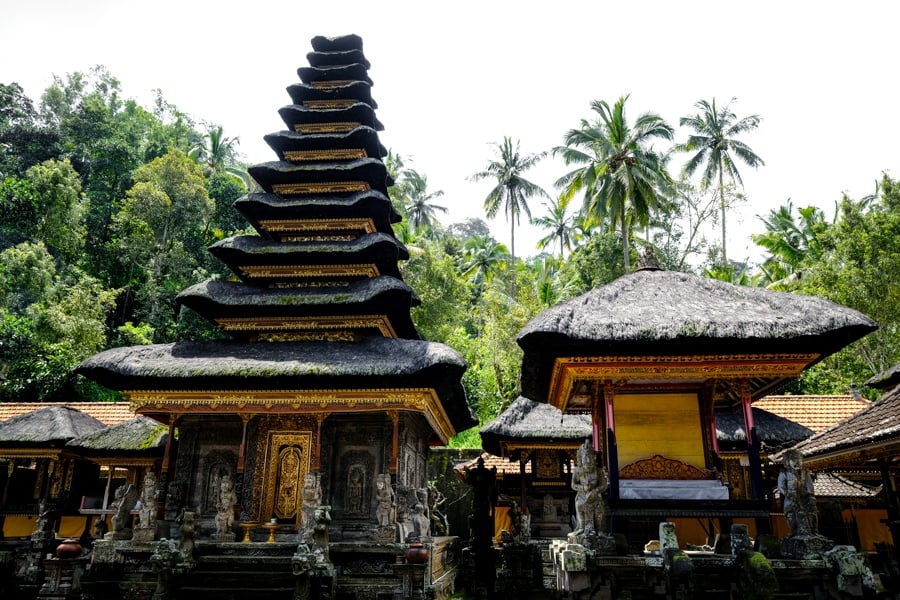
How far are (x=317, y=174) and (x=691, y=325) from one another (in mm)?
11182

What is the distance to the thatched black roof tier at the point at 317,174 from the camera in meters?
17.0

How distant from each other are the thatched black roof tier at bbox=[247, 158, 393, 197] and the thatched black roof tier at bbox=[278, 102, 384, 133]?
1.65m

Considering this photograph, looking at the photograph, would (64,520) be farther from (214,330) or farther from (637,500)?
(637,500)

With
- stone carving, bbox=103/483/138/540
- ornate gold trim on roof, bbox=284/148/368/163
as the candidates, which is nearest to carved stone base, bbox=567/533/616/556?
stone carving, bbox=103/483/138/540

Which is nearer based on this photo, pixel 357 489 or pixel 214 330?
pixel 357 489

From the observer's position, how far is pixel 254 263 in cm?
1595

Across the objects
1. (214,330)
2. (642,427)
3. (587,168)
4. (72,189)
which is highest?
(587,168)

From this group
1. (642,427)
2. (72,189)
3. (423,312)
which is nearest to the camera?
(642,427)

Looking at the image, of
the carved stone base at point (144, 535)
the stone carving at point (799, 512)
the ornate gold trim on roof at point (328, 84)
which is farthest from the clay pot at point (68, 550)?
the ornate gold trim on roof at point (328, 84)

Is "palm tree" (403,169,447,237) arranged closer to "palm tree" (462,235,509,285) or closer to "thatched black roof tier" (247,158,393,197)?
"palm tree" (462,235,509,285)

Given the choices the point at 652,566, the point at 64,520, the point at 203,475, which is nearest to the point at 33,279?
the point at 64,520

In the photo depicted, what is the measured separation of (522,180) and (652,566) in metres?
37.1

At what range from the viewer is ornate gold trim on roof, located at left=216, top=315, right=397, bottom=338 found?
14.6m

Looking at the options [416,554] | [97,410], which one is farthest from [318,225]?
[97,410]
